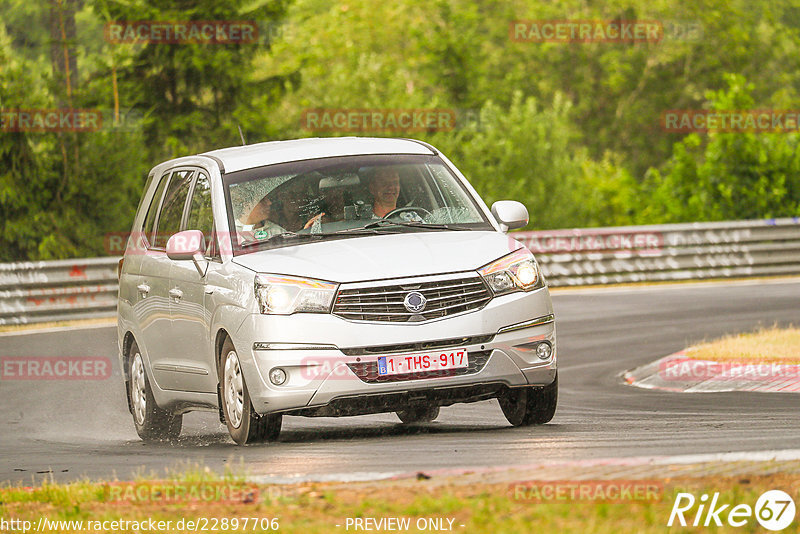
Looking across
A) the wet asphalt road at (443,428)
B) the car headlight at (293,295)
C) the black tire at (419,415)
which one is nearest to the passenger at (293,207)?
the car headlight at (293,295)

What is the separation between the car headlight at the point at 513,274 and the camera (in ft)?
29.6

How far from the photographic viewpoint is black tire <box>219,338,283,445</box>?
29.8ft

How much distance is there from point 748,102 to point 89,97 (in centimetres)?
1268

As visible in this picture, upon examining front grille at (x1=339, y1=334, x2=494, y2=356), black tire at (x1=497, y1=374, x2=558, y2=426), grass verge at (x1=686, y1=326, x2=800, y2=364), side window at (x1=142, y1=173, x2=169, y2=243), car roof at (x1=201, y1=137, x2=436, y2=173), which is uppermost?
car roof at (x1=201, y1=137, x2=436, y2=173)

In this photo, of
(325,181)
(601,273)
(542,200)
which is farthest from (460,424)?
(542,200)

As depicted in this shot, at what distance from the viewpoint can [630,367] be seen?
14.5 m

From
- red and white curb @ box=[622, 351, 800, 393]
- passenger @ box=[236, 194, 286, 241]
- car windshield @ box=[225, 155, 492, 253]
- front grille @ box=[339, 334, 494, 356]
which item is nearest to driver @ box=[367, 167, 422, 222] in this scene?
car windshield @ box=[225, 155, 492, 253]

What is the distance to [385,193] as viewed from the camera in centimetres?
997

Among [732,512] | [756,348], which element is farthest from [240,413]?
[756,348]

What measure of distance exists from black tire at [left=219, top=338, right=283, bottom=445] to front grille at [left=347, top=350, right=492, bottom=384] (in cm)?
69

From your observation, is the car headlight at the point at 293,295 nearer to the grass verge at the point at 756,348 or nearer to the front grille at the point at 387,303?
the front grille at the point at 387,303

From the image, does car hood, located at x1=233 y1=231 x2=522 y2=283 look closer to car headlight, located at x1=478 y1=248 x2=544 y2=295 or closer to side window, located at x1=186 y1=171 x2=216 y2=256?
car headlight, located at x1=478 y1=248 x2=544 y2=295

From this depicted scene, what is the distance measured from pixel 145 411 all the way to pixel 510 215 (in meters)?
3.17

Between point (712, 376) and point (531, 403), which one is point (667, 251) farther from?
point (531, 403)
